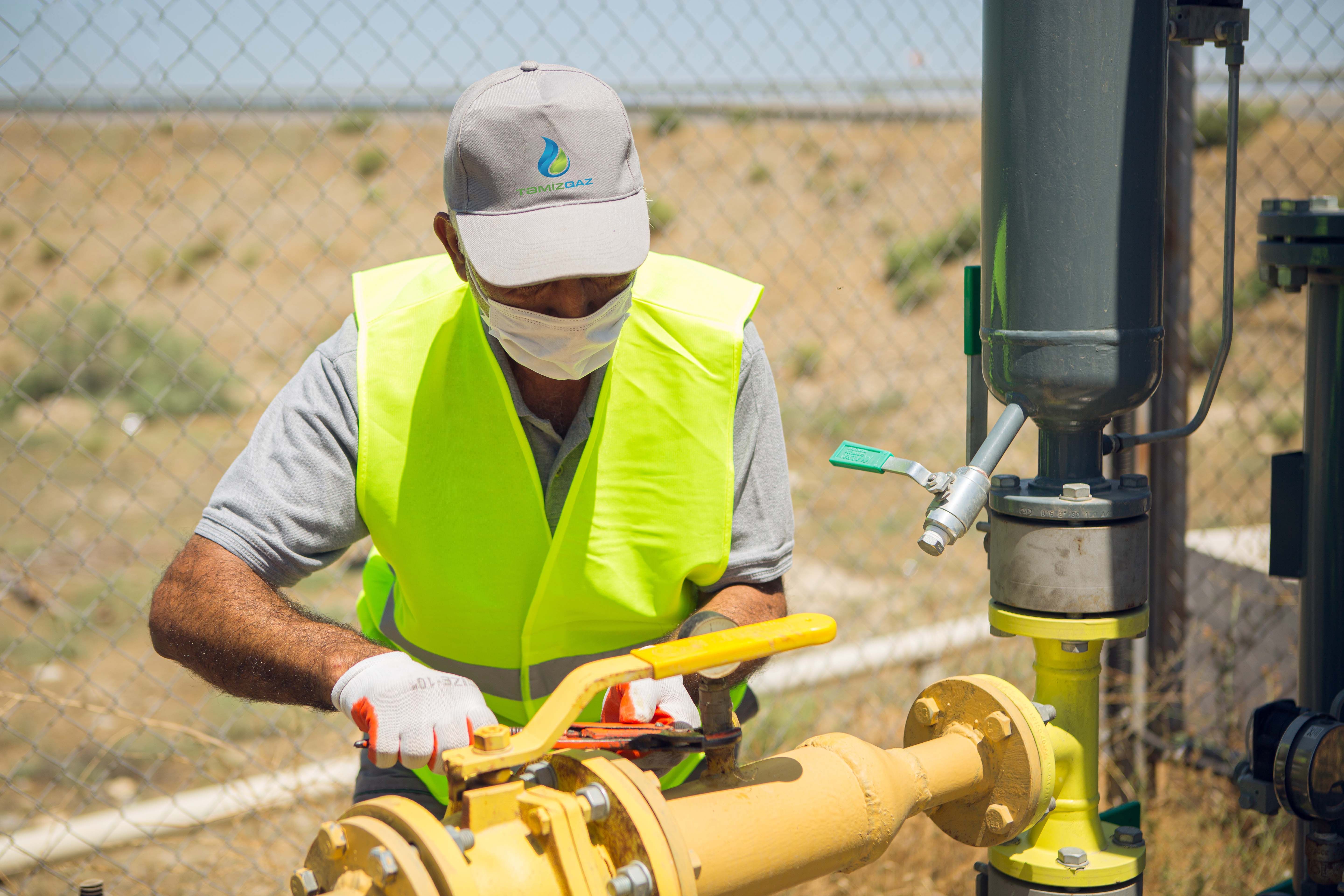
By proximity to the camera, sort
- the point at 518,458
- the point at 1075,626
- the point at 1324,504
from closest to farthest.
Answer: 1. the point at 1075,626
2. the point at 518,458
3. the point at 1324,504

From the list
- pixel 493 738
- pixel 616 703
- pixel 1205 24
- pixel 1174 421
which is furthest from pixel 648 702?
pixel 1174 421

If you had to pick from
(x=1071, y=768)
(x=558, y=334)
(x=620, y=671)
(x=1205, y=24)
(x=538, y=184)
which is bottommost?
(x=1071, y=768)

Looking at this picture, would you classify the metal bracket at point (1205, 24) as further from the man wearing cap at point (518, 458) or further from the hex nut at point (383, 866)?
the hex nut at point (383, 866)

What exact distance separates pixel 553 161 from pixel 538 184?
0.04 m

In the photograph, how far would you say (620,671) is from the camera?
111 cm

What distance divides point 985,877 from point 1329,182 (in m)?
13.1

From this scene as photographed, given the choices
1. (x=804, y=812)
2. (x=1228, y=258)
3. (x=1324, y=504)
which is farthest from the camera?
(x=1324, y=504)

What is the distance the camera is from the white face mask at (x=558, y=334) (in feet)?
5.47

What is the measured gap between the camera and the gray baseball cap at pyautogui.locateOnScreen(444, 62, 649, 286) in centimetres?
158

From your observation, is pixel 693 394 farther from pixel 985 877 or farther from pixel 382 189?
pixel 382 189

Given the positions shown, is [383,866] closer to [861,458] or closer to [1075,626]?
[861,458]

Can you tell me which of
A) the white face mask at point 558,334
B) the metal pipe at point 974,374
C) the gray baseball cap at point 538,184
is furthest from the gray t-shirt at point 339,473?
the metal pipe at point 974,374

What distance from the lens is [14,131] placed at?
13.8 metres

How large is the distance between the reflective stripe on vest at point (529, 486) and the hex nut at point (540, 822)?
2.55 ft
